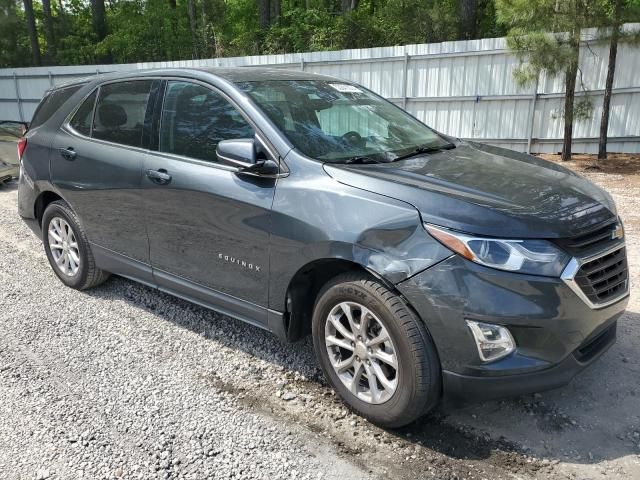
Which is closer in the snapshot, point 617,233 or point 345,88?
point 617,233

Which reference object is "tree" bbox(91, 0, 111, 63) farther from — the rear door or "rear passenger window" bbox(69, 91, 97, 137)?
the rear door

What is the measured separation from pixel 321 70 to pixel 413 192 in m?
12.3

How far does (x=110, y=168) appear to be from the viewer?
13.2ft

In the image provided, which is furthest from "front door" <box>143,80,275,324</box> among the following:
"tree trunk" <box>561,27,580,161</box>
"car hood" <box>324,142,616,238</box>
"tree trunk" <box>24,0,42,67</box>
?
"tree trunk" <box>24,0,42,67</box>

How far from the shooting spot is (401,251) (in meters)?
2.62

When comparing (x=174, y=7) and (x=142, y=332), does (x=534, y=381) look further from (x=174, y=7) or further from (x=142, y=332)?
(x=174, y=7)

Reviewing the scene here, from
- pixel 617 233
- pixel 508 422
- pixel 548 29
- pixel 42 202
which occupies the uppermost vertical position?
pixel 548 29

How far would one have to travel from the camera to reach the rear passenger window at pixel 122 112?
394 centimetres

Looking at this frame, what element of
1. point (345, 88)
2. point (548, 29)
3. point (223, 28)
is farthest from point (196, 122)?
point (223, 28)

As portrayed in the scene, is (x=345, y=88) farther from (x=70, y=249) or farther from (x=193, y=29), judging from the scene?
(x=193, y=29)

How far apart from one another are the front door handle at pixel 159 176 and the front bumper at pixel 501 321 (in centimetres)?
180

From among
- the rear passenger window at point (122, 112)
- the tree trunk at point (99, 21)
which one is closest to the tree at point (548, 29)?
the rear passenger window at point (122, 112)

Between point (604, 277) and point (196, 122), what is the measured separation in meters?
2.56

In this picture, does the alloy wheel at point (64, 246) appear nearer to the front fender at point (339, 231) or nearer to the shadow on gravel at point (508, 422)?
the shadow on gravel at point (508, 422)
